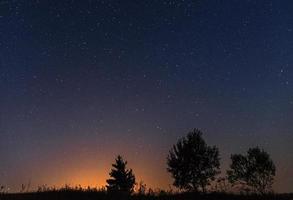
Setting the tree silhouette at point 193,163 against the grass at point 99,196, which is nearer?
the grass at point 99,196

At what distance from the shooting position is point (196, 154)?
291 ft

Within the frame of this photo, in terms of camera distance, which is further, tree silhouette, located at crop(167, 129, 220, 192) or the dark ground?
tree silhouette, located at crop(167, 129, 220, 192)

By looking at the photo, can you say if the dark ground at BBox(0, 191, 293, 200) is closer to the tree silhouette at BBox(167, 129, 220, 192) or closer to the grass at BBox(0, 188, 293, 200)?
the grass at BBox(0, 188, 293, 200)

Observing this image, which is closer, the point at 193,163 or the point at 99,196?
the point at 99,196

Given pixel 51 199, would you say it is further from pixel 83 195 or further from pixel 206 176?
pixel 206 176

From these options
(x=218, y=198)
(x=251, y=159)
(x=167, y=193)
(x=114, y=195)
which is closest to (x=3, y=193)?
(x=114, y=195)

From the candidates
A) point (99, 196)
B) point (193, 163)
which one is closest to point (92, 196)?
point (99, 196)

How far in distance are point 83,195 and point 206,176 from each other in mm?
66920

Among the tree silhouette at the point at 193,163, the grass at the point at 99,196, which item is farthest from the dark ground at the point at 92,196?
the tree silhouette at the point at 193,163

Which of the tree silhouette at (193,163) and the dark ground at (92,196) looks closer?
the dark ground at (92,196)

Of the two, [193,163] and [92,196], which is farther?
[193,163]

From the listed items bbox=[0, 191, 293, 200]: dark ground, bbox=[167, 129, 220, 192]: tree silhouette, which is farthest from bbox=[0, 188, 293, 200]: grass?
bbox=[167, 129, 220, 192]: tree silhouette

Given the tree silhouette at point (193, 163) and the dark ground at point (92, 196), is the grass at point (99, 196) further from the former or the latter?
the tree silhouette at point (193, 163)

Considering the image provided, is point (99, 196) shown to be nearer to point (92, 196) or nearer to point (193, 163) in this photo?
point (92, 196)
